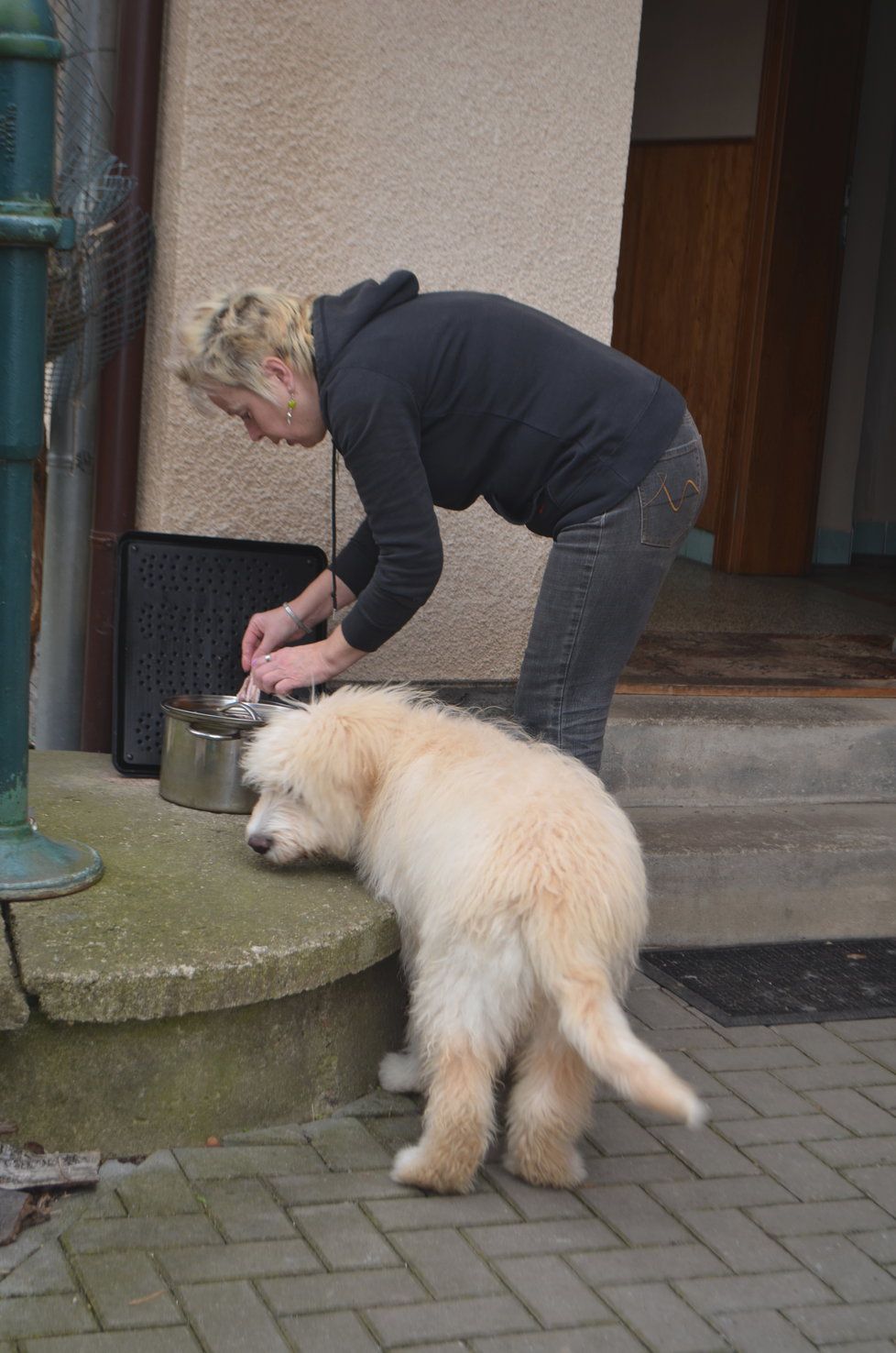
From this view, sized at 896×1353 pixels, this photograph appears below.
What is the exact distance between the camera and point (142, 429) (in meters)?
4.70

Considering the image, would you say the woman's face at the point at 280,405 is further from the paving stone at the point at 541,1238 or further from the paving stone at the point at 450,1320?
the paving stone at the point at 450,1320

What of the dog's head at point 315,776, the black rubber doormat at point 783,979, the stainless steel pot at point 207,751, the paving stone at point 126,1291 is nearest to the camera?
the paving stone at point 126,1291

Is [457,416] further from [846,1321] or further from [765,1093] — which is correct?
[846,1321]

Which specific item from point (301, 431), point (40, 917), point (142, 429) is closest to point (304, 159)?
point (142, 429)

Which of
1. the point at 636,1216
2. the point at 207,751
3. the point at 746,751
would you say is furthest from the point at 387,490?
the point at 746,751

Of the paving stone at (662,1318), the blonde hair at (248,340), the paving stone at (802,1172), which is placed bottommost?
the paving stone at (802,1172)

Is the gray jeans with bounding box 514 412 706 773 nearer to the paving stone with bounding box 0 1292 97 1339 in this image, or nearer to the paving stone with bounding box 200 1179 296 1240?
the paving stone with bounding box 200 1179 296 1240

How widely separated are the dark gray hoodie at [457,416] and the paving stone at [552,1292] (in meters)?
1.52

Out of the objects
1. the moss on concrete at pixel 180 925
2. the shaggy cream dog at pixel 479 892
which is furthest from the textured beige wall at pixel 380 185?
the shaggy cream dog at pixel 479 892

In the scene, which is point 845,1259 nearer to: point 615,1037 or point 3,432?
point 615,1037

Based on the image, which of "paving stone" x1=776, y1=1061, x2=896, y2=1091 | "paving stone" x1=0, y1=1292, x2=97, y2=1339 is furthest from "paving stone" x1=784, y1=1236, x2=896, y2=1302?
"paving stone" x1=0, y1=1292, x2=97, y2=1339

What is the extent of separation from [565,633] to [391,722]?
→ 546 millimetres

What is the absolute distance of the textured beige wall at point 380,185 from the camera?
14.5 ft

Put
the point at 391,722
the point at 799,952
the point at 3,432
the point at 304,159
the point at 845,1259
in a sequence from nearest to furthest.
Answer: the point at 845,1259 → the point at 3,432 → the point at 391,722 → the point at 304,159 → the point at 799,952
